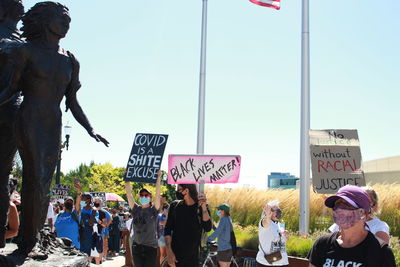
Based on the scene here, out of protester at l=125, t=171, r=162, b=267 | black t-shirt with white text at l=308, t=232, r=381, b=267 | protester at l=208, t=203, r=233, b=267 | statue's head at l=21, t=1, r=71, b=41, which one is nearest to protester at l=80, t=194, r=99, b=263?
protester at l=208, t=203, r=233, b=267

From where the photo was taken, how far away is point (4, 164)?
397cm

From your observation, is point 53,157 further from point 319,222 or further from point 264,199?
point 264,199

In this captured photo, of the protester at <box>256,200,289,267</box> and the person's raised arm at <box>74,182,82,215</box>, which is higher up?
the person's raised arm at <box>74,182,82,215</box>

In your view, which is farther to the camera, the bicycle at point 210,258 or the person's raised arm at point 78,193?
the bicycle at point 210,258

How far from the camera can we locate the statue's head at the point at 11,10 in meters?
4.27

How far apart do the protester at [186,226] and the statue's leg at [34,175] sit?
9.02ft

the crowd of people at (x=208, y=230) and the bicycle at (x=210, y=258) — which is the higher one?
the crowd of people at (x=208, y=230)

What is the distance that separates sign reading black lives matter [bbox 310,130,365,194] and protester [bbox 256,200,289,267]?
1.63 metres

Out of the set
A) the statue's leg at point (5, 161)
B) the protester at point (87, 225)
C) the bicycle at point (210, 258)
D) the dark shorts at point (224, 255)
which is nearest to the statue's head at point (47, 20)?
the statue's leg at point (5, 161)

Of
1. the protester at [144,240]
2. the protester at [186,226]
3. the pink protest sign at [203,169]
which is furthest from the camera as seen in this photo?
the pink protest sign at [203,169]

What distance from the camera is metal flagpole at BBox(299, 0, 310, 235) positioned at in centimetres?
1332

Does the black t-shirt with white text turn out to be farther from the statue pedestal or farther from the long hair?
the long hair

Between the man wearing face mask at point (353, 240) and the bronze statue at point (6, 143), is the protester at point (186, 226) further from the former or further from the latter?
the man wearing face mask at point (353, 240)

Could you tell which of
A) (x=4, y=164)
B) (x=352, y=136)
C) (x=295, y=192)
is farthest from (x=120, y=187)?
(x=4, y=164)
